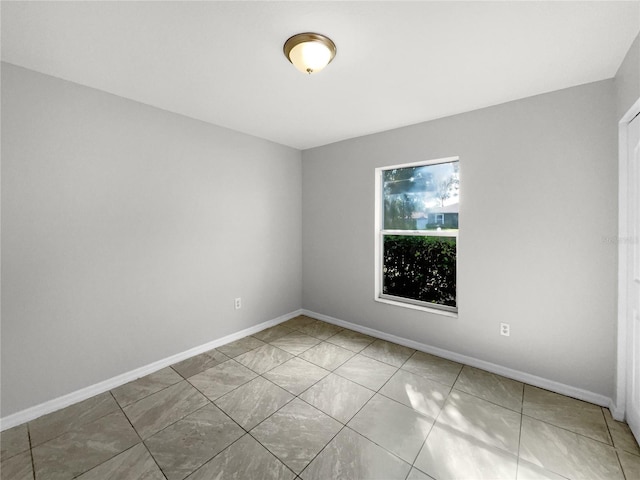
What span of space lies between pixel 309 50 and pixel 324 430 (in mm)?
2450

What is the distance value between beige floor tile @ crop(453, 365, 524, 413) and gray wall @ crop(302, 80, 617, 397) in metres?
0.17

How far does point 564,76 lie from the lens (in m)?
2.04

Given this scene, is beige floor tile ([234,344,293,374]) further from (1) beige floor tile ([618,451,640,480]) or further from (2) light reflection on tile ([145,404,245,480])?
(1) beige floor tile ([618,451,640,480])

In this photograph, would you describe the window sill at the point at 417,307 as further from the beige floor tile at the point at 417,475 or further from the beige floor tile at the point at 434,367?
the beige floor tile at the point at 417,475

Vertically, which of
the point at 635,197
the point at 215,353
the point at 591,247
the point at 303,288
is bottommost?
the point at 215,353

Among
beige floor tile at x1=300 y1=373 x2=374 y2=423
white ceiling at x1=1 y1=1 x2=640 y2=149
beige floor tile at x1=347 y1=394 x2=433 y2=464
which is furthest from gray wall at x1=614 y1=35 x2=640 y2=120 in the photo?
beige floor tile at x1=300 y1=373 x2=374 y2=423

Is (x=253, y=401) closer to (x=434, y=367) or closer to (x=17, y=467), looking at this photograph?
(x=17, y=467)

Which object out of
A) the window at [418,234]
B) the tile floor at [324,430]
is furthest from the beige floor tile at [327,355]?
the window at [418,234]

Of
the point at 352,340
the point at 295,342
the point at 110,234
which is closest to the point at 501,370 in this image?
the point at 352,340

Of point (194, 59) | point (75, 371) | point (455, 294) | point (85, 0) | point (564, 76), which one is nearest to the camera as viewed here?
point (85, 0)

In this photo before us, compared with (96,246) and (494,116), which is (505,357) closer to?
(494,116)

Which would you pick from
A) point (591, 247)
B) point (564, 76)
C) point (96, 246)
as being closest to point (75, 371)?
point (96, 246)

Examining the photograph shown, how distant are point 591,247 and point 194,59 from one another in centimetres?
324

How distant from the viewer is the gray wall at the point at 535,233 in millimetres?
2096
